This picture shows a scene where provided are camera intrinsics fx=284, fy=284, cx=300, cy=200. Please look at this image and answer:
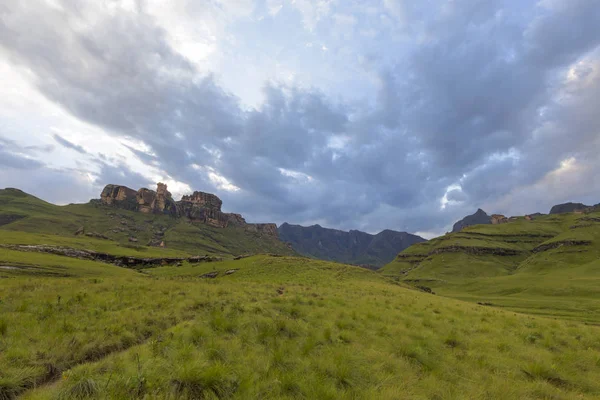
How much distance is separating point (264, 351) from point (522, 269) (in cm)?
15821

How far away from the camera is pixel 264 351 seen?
30.5 feet

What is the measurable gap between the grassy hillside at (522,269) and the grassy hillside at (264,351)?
133 feet

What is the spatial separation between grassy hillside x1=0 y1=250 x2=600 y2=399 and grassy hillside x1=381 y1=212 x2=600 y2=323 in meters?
40.5

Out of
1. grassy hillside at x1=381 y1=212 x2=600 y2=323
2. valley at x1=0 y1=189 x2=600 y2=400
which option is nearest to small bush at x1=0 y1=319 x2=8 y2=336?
valley at x1=0 y1=189 x2=600 y2=400

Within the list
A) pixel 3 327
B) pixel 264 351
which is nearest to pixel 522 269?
pixel 264 351

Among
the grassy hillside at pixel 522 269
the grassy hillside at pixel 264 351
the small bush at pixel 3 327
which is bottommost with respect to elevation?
the small bush at pixel 3 327

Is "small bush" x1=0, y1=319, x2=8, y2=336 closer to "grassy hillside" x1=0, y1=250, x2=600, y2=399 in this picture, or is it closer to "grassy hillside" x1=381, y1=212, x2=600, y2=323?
"grassy hillside" x1=0, y1=250, x2=600, y2=399

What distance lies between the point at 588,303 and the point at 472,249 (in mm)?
126124

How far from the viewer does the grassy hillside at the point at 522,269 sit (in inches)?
2256

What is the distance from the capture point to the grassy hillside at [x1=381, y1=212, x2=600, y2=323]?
188 ft

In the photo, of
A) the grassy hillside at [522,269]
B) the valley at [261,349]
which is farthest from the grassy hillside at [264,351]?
the grassy hillside at [522,269]

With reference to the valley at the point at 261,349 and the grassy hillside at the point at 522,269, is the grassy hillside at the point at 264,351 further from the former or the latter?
the grassy hillside at the point at 522,269

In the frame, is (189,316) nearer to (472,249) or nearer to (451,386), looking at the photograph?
(451,386)

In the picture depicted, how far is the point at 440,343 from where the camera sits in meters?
12.2
